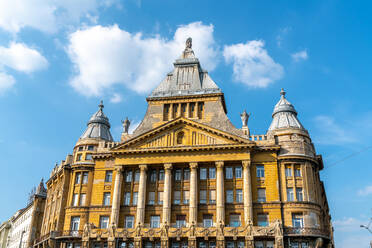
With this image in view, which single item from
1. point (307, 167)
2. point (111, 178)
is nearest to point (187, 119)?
point (111, 178)

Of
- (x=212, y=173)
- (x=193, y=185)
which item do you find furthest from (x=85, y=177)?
(x=212, y=173)

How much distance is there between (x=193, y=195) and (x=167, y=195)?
12.9 ft

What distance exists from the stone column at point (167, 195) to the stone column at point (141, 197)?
3228 mm

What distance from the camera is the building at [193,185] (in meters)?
53.6

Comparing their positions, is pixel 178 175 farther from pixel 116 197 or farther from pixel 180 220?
pixel 116 197

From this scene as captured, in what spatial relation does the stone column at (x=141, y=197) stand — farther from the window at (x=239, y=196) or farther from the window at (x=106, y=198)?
the window at (x=239, y=196)

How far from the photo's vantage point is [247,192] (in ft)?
181

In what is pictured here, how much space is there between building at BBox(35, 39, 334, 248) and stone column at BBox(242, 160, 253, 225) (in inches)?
5.8

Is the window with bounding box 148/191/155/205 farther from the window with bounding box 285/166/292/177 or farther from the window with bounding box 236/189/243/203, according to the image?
the window with bounding box 285/166/292/177

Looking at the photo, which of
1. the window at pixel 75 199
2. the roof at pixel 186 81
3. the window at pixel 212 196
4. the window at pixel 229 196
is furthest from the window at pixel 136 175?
the window at pixel 229 196

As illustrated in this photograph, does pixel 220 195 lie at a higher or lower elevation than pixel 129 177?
lower

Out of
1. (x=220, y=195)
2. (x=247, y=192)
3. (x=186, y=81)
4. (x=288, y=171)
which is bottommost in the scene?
(x=220, y=195)

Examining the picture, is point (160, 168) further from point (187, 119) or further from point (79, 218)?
point (79, 218)

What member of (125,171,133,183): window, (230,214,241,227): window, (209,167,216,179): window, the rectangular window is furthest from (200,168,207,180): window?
(125,171,133,183): window
